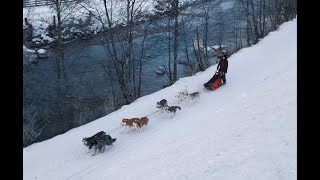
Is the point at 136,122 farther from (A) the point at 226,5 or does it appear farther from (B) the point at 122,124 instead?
(A) the point at 226,5

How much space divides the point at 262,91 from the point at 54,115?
38.2 ft

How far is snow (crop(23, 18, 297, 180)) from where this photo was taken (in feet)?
25.8

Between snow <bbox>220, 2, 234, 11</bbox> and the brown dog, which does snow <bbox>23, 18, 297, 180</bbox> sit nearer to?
the brown dog

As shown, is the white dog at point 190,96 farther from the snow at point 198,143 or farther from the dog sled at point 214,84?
the dog sled at point 214,84

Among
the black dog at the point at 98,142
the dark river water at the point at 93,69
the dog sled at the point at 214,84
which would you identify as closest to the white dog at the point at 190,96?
the dog sled at the point at 214,84

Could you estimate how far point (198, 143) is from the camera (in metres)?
10.1

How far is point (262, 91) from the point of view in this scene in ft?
45.2

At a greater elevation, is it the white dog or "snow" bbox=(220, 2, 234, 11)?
"snow" bbox=(220, 2, 234, 11)

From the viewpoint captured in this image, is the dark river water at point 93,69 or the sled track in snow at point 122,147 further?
the dark river water at point 93,69

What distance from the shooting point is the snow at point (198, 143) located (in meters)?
7.87

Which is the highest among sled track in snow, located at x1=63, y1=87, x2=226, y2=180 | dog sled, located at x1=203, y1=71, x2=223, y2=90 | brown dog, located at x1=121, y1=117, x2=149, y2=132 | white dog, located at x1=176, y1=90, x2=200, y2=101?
dog sled, located at x1=203, y1=71, x2=223, y2=90

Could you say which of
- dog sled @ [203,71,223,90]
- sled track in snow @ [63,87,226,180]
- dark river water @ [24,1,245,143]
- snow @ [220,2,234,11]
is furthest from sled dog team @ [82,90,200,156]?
snow @ [220,2,234,11]

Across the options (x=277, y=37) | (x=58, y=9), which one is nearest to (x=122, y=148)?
(x=58, y=9)
